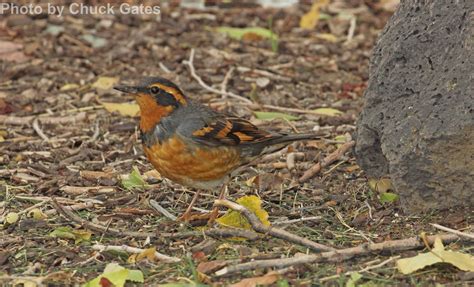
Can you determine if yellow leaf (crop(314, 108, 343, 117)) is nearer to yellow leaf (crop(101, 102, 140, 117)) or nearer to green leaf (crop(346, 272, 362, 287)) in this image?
yellow leaf (crop(101, 102, 140, 117))

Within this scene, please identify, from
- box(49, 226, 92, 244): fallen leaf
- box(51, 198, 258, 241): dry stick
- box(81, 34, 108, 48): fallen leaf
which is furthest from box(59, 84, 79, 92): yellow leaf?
box(49, 226, 92, 244): fallen leaf

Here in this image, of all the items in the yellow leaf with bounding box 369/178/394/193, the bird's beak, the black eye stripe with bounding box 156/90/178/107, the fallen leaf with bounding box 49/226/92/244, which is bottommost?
the fallen leaf with bounding box 49/226/92/244

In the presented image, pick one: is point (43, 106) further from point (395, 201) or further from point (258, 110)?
point (395, 201)

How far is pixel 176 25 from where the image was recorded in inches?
460

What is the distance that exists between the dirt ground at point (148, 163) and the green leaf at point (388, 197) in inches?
1.4

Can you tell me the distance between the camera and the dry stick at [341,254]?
5.62m

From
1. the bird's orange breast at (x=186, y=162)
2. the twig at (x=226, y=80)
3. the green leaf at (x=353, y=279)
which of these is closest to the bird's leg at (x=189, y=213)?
the bird's orange breast at (x=186, y=162)

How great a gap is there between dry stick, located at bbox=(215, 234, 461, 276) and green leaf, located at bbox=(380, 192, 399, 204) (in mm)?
876

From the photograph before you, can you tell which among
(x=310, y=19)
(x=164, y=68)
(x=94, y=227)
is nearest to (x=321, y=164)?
(x=94, y=227)

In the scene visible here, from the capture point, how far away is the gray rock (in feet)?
20.6

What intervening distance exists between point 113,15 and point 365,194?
225 inches

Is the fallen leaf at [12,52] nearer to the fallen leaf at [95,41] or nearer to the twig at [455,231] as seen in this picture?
the fallen leaf at [95,41]

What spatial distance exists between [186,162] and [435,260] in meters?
2.00

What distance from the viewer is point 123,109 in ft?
30.4
